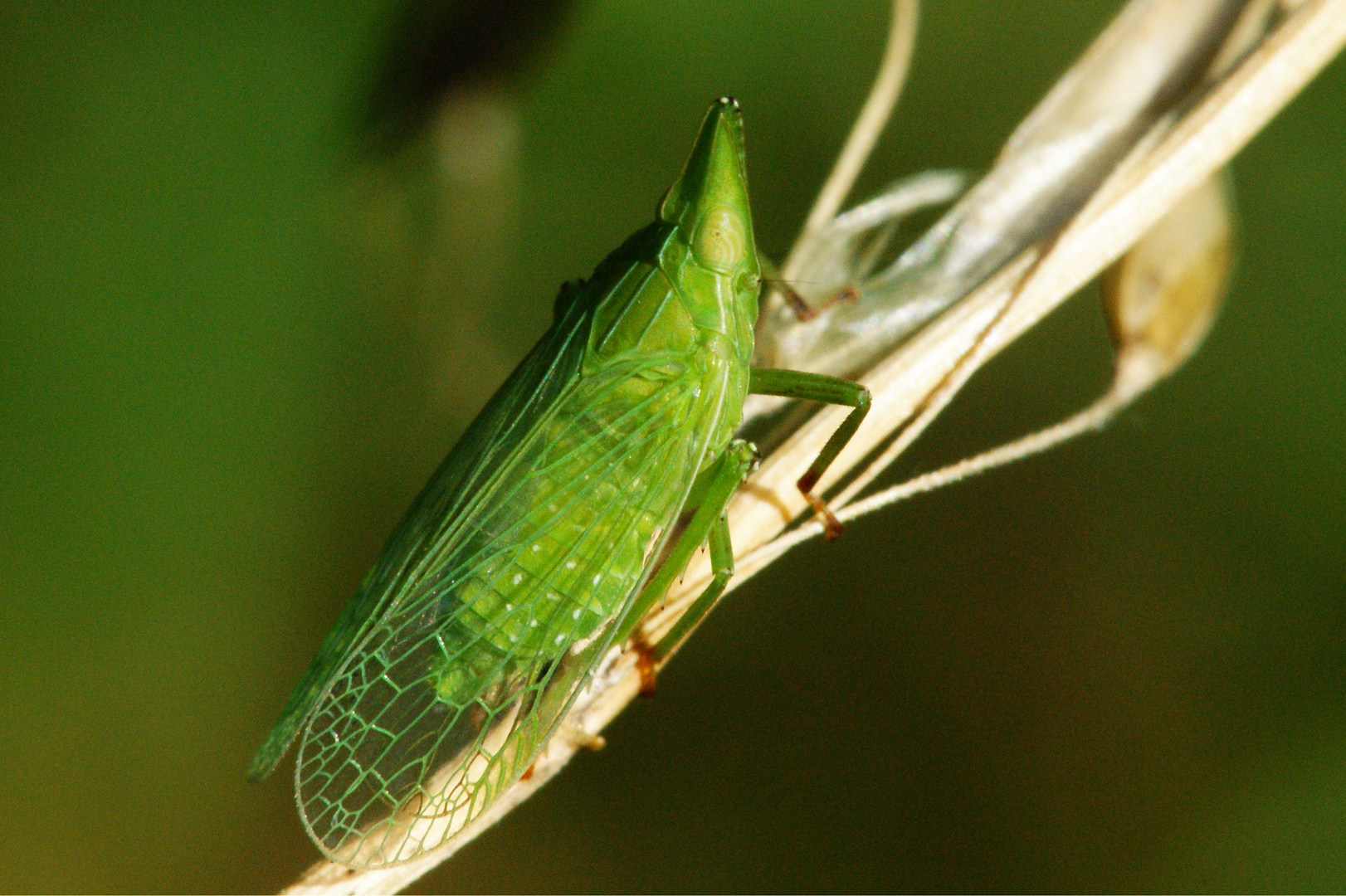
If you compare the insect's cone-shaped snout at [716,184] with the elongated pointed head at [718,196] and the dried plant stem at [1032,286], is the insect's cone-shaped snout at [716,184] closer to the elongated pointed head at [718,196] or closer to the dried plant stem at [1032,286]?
the elongated pointed head at [718,196]

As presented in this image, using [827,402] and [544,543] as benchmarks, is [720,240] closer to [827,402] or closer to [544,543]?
[827,402]

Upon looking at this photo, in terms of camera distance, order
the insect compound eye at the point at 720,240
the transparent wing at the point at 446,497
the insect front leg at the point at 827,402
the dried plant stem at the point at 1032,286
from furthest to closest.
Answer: the insect compound eye at the point at 720,240
the transparent wing at the point at 446,497
the insect front leg at the point at 827,402
the dried plant stem at the point at 1032,286

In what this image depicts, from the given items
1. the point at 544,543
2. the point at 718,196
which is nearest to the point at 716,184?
the point at 718,196

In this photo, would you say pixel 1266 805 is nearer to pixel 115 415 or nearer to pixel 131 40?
pixel 115 415

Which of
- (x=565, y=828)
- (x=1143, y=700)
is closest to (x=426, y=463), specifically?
(x=565, y=828)

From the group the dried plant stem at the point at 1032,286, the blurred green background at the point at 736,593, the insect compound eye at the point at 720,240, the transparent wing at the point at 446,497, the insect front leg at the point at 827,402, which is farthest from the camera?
the blurred green background at the point at 736,593

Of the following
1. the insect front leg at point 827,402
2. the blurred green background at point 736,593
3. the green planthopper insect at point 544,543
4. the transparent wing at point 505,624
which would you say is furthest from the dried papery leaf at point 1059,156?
the blurred green background at point 736,593

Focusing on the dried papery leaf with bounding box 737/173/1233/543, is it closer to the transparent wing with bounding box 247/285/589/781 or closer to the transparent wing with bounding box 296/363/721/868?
the transparent wing with bounding box 296/363/721/868
